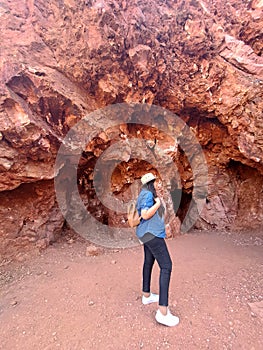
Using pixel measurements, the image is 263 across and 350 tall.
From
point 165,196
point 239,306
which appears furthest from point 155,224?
point 165,196

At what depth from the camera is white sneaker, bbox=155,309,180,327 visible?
A: 2.03 metres

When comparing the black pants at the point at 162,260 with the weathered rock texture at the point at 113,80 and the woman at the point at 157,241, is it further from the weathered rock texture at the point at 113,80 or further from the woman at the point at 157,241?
the weathered rock texture at the point at 113,80

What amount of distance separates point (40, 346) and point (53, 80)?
3584 mm

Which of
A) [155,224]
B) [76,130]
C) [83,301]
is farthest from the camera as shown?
[76,130]

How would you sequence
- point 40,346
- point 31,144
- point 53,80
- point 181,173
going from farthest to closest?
point 181,173 → point 53,80 → point 31,144 → point 40,346

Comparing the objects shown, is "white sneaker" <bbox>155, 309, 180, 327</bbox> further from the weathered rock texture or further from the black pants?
the weathered rock texture

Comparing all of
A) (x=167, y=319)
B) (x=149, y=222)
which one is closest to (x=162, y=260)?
(x=149, y=222)

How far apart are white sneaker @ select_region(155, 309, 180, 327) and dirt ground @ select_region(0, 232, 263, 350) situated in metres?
0.04

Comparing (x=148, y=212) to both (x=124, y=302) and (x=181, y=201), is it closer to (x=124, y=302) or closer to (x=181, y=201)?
(x=124, y=302)

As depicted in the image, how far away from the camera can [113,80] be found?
4109 millimetres

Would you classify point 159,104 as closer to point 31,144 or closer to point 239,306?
point 31,144

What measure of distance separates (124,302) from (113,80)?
145 inches

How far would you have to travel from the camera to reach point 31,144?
3.34m

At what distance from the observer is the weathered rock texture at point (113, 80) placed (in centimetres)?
342
